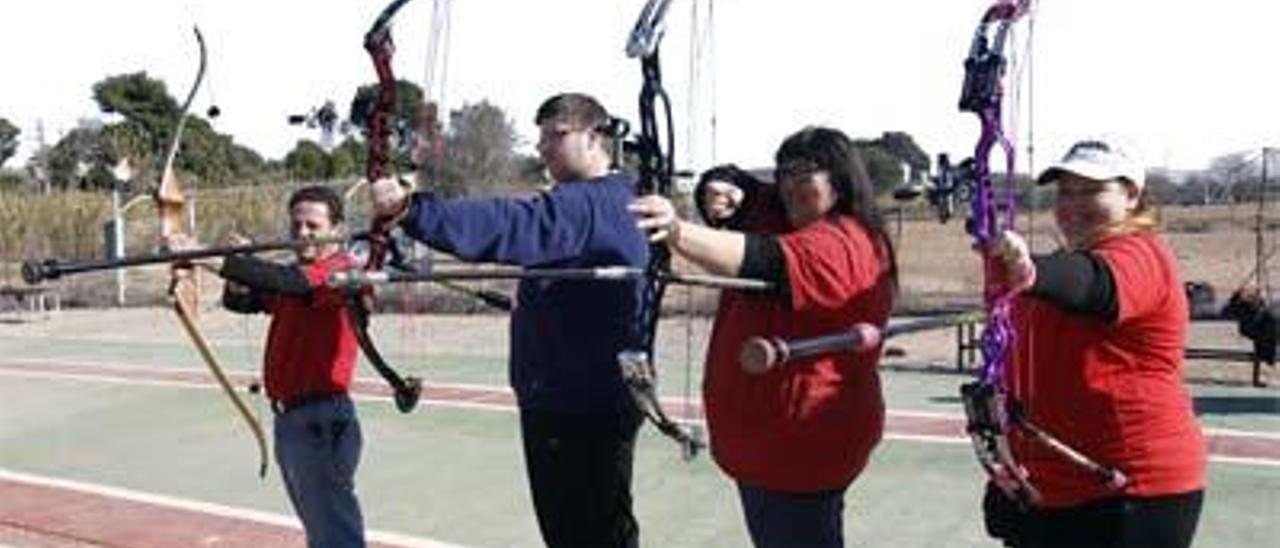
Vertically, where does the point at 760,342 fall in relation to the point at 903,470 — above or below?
above

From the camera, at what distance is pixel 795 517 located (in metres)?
3.70

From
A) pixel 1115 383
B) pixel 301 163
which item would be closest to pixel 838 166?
pixel 1115 383

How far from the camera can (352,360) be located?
5246 mm

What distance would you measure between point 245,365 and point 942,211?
10938 millimetres

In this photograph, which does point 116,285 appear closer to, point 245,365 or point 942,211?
point 245,365

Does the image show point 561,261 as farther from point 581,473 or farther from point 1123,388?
point 1123,388

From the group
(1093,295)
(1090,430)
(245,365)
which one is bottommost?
(245,365)

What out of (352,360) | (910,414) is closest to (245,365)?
(910,414)

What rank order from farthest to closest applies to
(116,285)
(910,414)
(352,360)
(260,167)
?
(260,167), (116,285), (910,414), (352,360)

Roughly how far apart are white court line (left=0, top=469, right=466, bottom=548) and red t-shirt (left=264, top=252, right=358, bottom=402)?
66.4 inches

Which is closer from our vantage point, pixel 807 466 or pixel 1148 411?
pixel 1148 411

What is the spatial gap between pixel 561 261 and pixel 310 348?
1554mm

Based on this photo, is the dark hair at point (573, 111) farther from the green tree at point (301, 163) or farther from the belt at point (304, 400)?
the green tree at point (301, 163)

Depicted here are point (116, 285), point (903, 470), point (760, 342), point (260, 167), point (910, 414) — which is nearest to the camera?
point (760, 342)
